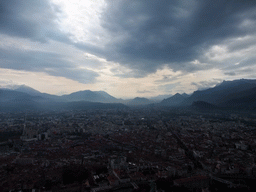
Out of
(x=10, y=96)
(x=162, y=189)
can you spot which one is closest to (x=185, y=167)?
(x=162, y=189)

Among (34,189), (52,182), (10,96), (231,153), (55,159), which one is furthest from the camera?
(10,96)

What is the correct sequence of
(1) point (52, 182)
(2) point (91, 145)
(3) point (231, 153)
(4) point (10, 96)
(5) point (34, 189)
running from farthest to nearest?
(4) point (10, 96)
(2) point (91, 145)
(3) point (231, 153)
(1) point (52, 182)
(5) point (34, 189)

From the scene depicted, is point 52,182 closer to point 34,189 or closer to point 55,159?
point 34,189

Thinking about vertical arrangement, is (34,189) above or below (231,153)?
below

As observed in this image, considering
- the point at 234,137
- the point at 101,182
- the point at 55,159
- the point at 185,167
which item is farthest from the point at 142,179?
the point at 234,137

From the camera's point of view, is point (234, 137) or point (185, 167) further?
point (234, 137)

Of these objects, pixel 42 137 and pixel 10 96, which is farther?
pixel 10 96

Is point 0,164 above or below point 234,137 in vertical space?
below

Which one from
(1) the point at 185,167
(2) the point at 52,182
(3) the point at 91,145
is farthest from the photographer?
(3) the point at 91,145

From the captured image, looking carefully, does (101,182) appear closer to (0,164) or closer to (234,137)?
(0,164)
